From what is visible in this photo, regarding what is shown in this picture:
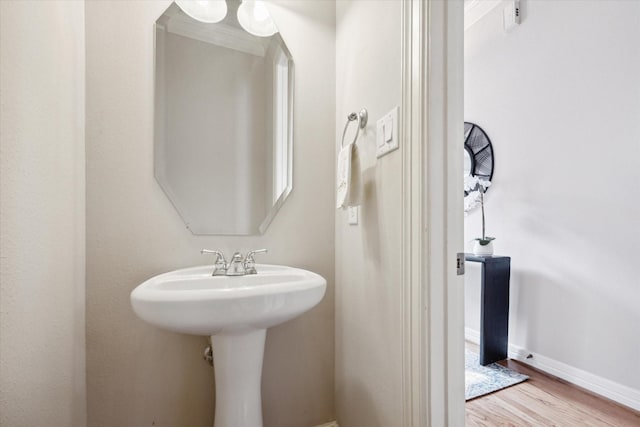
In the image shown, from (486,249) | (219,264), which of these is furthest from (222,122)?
(486,249)

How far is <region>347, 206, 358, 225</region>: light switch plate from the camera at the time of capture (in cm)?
111

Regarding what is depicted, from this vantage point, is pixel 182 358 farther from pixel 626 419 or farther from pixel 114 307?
pixel 626 419

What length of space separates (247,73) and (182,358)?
46.4 inches

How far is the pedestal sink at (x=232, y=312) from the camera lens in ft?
2.22

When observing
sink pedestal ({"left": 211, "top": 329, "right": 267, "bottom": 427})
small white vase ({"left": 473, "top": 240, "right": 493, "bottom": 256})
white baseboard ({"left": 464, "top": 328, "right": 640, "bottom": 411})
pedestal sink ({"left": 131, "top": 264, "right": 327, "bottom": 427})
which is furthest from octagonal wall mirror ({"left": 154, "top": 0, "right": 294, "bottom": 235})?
white baseboard ({"left": 464, "top": 328, "right": 640, "bottom": 411})

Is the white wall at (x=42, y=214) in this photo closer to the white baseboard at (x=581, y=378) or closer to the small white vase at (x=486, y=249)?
the small white vase at (x=486, y=249)

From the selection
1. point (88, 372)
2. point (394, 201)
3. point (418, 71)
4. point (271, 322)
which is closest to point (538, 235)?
point (394, 201)

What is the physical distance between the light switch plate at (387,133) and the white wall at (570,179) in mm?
1492

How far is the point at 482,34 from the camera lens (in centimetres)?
230

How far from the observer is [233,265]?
3.52 feet

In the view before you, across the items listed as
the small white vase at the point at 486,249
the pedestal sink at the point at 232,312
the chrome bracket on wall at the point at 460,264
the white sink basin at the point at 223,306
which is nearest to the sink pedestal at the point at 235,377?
the pedestal sink at the point at 232,312

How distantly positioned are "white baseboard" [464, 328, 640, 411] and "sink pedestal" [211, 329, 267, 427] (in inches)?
71.7

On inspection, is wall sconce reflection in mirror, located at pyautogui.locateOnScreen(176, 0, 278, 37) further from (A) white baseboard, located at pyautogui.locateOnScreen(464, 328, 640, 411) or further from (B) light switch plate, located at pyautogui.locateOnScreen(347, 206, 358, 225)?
(A) white baseboard, located at pyautogui.locateOnScreen(464, 328, 640, 411)

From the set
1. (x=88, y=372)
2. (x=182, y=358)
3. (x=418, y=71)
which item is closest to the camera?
(x=418, y=71)
